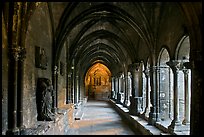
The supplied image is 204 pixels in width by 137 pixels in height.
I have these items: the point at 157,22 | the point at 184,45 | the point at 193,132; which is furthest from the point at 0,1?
the point at 157,22

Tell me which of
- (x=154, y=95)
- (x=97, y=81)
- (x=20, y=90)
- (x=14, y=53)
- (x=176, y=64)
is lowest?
(x=97, y=81)

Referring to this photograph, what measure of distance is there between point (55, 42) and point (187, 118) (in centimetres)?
572

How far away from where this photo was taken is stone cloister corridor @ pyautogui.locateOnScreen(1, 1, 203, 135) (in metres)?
6.03

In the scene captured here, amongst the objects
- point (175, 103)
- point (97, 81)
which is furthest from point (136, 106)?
point (97, 81)

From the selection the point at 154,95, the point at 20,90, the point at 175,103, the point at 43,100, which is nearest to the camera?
→ the point at 20,90

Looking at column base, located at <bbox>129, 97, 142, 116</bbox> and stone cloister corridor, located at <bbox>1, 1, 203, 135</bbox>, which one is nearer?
stone cloister corridor, located at <bbox>1, 1, 203, 135</bbox>

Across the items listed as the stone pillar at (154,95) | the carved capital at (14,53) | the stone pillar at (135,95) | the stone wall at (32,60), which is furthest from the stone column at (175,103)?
the stone pillar at (135,95)

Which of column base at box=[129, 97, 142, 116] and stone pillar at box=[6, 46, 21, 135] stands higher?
stone pillar at box=[6, 46, 21, 135]

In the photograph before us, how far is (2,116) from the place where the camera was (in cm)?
560

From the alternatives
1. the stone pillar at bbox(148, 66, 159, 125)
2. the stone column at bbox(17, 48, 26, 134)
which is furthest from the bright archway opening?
the stone column at bbox(17, 48, 26, 134)

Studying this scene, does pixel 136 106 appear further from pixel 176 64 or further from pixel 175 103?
pixel 176 64

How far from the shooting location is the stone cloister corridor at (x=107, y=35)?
603 centimetres

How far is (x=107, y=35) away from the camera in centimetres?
1742

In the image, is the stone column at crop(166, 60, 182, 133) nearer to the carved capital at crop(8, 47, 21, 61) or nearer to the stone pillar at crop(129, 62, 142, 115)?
the carved capital at crop(8, 47, 21, 61)
